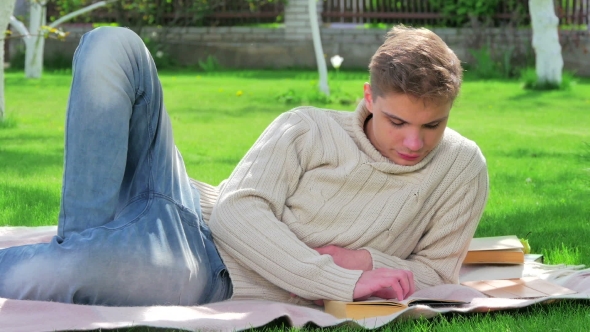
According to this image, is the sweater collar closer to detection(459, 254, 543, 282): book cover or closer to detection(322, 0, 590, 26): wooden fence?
detection(459, 254, 543, 282): book cover

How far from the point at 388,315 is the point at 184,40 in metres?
16.1

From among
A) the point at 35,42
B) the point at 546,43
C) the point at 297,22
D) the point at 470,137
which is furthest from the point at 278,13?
the point at 470,137

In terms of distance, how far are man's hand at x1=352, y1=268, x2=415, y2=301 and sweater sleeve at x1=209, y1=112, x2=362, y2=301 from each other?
0.03 meters

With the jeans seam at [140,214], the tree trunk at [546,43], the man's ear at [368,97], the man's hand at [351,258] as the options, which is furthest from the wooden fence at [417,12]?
the jeans seam at [140,214]

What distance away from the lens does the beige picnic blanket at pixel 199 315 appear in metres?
2.55

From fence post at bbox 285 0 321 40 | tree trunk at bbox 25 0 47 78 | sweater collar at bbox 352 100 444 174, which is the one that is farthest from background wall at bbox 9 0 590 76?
sweater collar at bbox 352 100 444 174

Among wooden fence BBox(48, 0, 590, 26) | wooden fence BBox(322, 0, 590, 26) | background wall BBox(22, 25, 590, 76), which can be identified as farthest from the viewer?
wooden fence BBox(48, 0, 590, 26)

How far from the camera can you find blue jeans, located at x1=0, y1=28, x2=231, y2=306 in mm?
2688

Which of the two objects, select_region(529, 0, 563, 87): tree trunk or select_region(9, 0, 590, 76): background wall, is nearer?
select_region(529, 0, 563, 87): tree trunk

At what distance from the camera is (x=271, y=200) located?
2.94 metres

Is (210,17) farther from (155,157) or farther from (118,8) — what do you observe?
(155,157)

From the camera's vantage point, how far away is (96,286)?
2713 millimetres

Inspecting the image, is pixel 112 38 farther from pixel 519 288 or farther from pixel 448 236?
pixel 519 288

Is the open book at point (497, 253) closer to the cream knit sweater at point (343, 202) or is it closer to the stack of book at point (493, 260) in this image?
the stack of book at point (493, 260)
